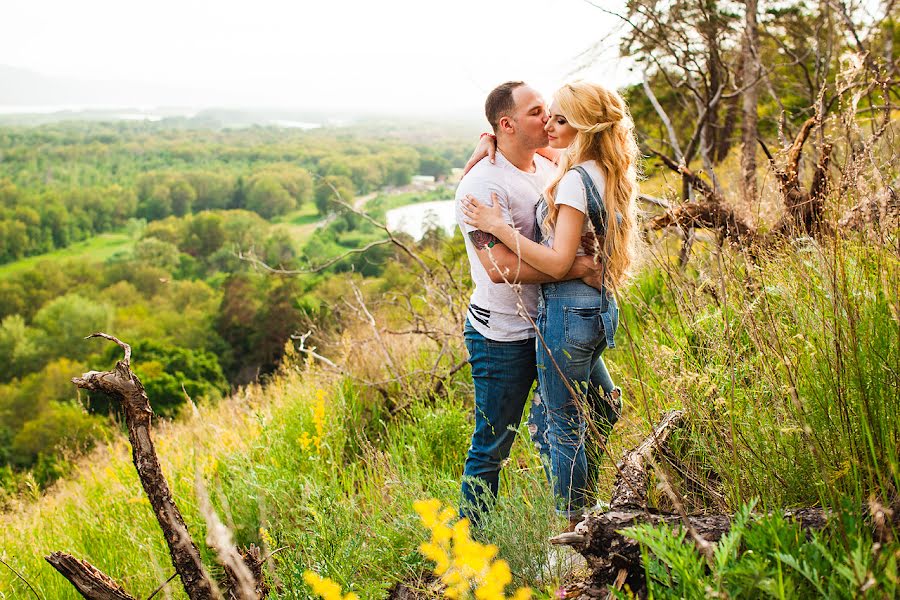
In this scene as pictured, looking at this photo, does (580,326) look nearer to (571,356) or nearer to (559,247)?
(571,356)

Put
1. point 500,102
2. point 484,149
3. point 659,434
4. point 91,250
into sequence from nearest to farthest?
point 659,434, point 500,102, point 484,149, point 91,250

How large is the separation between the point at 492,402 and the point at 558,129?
1.19 meters

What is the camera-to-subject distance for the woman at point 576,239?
2.52 m

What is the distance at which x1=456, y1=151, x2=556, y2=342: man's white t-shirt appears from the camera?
2762 millimetres

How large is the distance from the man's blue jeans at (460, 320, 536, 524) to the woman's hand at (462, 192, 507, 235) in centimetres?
50

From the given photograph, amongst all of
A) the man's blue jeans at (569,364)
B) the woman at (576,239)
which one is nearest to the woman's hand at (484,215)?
the woman at (576,239)

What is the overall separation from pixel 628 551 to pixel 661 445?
60cm

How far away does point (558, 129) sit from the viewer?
267 cm

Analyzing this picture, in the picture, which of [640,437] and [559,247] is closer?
[559,247]

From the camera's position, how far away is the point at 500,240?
105 inches

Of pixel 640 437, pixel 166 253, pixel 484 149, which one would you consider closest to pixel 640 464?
pixel 640 437

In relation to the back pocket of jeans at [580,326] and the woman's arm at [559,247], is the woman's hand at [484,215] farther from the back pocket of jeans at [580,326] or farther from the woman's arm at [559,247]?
the back pocket of jeans at [580,326]

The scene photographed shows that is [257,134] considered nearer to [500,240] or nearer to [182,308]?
[182,308]

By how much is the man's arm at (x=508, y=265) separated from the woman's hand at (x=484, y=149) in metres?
0.41
